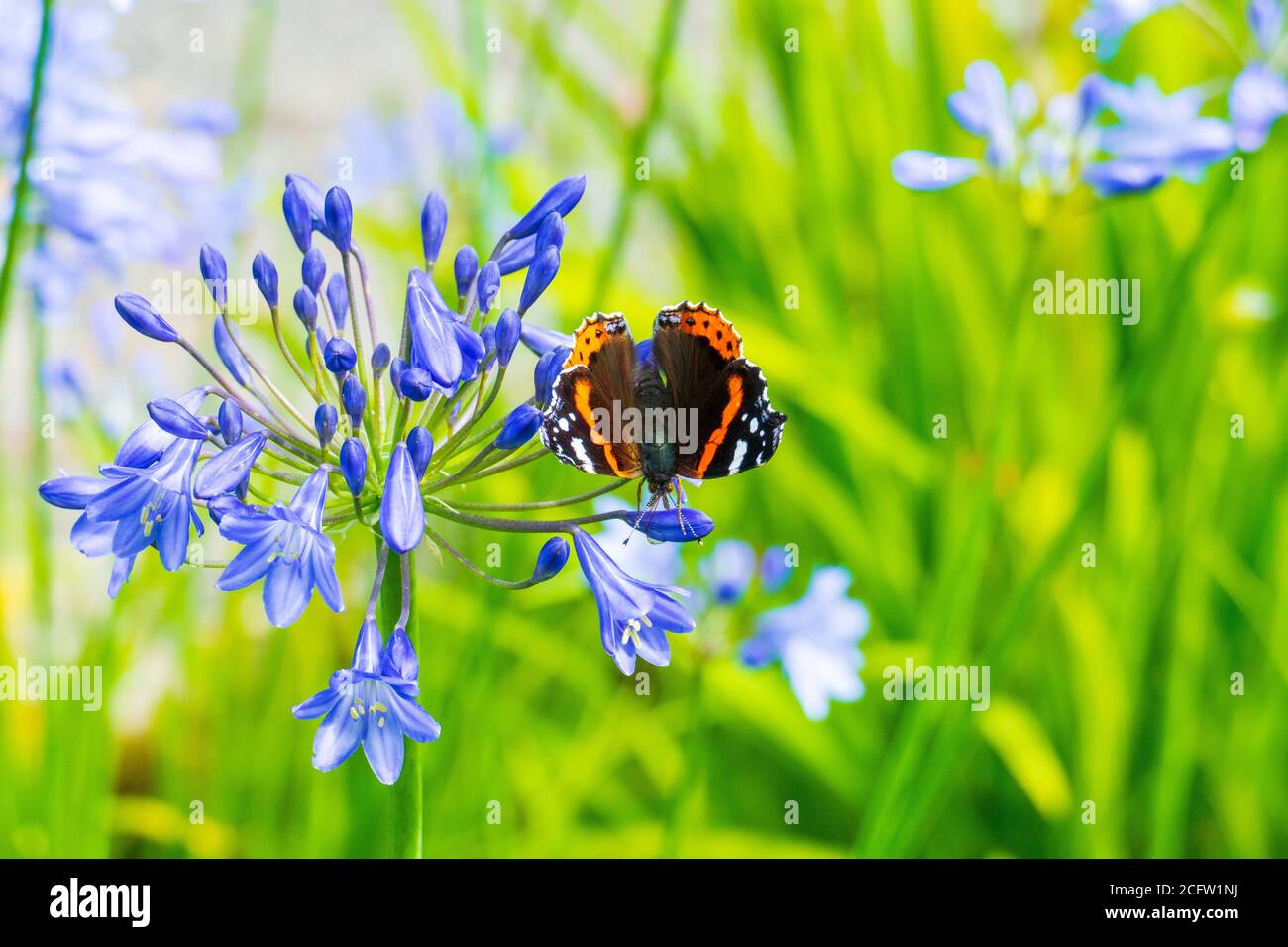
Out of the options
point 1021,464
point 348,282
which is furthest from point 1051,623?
point 348,282

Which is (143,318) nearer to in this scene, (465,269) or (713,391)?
(465,269)

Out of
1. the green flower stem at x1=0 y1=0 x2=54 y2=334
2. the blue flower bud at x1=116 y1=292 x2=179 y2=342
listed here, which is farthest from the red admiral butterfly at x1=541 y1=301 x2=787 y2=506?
the green flower stem at x1=0 y1=0 x2=54 y2=334

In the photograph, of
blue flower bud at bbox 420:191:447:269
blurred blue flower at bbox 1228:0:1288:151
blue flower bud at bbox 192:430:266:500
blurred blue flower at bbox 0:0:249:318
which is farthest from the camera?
blurred blue flower at bbox 0:0:249:318

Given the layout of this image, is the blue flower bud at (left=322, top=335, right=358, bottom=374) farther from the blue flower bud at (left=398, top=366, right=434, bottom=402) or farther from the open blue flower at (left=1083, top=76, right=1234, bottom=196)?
the open blue flower at (left=1083, top=76, right=1234, bottom=196)

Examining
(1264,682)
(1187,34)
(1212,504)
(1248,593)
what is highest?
(1187,34)

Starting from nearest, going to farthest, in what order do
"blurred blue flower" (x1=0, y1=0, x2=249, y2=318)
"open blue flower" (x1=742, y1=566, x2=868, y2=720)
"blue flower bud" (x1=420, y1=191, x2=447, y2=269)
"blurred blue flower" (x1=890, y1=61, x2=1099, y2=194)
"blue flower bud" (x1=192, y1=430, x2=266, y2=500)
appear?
"blue flower bud" (x1=192, y1=430, x2=266, y2=500) < "blue flower bud" (x1=420, y1=191, x2=447, y2=269) < "blurred blue flower" (x1=890, y1=61, x2=1099, y2=194) < "blurred blue flower" (x1=0, y1=0, x2=249, y2=318) < "open blue flower" (x1=742, y1=566, x2=868, y2=720)

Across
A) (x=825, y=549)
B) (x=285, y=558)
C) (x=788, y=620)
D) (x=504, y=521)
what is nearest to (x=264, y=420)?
(x=285, y=558)
